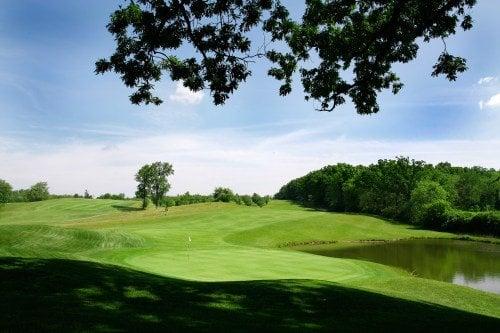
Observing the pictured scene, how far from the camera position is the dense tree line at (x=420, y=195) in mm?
87938

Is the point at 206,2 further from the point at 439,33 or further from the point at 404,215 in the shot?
the point at 404,215

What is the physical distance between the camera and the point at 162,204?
420 ft

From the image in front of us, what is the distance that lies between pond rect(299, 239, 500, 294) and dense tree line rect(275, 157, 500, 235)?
1597 centimetres

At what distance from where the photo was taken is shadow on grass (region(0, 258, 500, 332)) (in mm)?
9383

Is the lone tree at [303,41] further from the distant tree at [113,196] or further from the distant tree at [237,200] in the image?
the distant tree at [113,196]

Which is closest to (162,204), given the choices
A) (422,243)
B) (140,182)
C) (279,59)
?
(140,182)

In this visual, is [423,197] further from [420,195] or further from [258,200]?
[258,200]

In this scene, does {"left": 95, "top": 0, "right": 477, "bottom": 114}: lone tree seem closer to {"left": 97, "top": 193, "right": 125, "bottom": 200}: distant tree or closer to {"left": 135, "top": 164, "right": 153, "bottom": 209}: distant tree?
{"left": 135, "top": 164, "right": 153, "bottom": 209}: distant tree

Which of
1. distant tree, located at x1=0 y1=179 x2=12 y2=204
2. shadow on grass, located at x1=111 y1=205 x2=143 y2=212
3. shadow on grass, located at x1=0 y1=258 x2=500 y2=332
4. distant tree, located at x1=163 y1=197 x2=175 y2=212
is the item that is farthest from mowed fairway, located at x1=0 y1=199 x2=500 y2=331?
distant tree, located at x1=0 y1=179 x2=12 y2=204

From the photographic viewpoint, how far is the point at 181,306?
1128 centimetres

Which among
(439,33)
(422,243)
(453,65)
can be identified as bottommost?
(422,243)

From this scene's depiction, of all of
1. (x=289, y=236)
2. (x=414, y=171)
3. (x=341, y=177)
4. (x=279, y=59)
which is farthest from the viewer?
(x=341, y=177)

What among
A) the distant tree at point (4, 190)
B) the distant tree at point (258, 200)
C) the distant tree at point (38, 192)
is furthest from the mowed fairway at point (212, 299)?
the distant tree at point (38, 192)

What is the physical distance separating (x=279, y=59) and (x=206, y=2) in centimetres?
391
